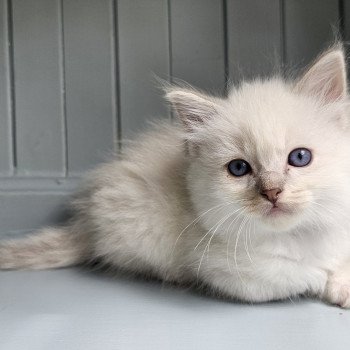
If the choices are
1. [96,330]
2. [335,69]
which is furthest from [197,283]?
[335,69]

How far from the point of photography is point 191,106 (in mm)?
1368

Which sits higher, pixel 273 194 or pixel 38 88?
pixel 38 88

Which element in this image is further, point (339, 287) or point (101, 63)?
point (101, 63)

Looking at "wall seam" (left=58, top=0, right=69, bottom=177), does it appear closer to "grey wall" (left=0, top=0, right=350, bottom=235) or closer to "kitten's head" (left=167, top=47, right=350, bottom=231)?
"grey wall" (left=0, top=0, right=350, bottom=235)

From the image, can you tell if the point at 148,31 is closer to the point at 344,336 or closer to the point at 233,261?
the point at 233,261

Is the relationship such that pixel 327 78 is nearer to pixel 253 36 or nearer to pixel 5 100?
pixel 253 36

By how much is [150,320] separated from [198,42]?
3.34ft

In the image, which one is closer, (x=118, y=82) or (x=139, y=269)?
(x=139, y=269)

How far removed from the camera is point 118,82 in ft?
6.45

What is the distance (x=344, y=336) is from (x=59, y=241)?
2.80ft

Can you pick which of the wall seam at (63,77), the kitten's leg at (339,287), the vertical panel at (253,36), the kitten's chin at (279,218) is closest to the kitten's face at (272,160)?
the kitten's chin at (279,218)

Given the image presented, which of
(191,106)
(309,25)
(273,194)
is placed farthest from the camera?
(309,25)

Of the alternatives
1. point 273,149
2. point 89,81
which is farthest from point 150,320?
point 89,81

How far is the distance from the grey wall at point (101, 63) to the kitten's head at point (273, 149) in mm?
592
